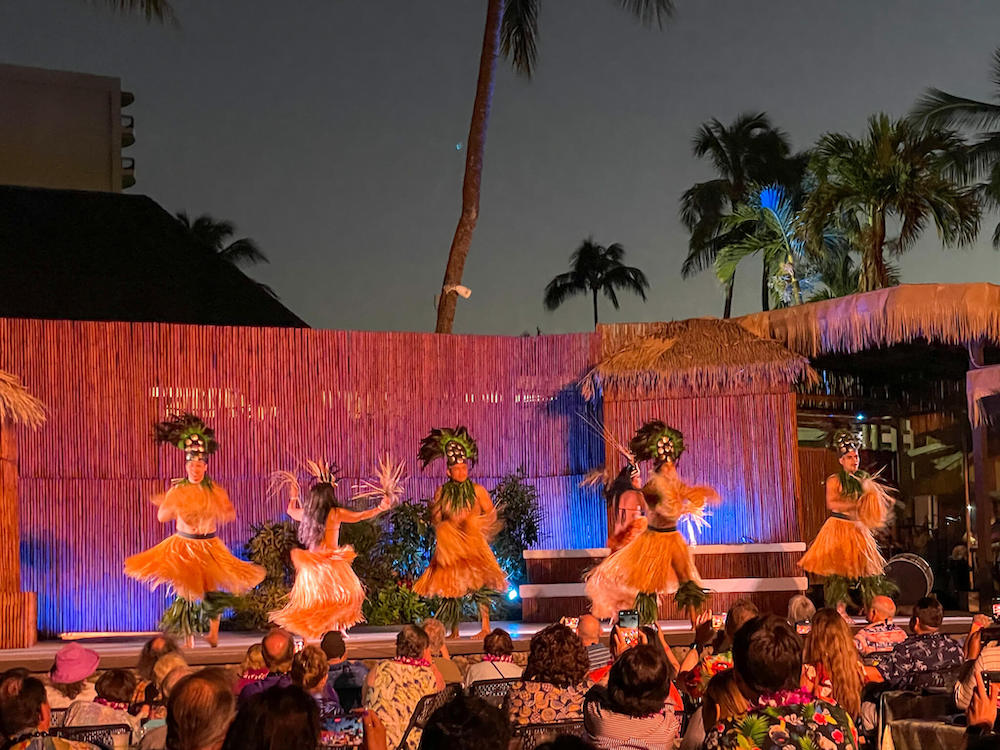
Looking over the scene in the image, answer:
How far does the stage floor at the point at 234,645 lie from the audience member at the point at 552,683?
13.2 ft

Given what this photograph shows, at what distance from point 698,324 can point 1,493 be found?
17.8 feet

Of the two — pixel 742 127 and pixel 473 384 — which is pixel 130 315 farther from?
pixel 742 127

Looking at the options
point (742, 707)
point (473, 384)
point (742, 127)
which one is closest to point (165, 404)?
point (473, 384)

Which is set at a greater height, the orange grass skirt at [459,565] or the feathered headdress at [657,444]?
the feathered headdress at [657,444]

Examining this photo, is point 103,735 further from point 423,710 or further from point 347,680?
point 347,680

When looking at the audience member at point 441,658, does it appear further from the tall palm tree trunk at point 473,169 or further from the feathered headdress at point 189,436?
the tall palm tree trunk at point 473,169

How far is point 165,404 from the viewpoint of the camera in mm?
9906

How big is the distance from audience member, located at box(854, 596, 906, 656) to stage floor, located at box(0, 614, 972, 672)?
3.09 metres

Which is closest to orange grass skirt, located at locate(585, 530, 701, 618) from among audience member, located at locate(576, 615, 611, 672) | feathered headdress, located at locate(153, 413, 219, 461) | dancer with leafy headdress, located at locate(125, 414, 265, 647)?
dancer with leafy headdress, located at locate(125, 414, 265, 647)

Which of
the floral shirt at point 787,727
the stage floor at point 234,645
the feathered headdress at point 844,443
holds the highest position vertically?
the feathered headdress at point 844,443

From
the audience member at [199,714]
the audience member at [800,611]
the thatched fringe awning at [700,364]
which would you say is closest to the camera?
the audience member at [199,714]

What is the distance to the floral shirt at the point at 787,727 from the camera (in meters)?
2.72

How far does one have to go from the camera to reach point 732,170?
25453 millimetres

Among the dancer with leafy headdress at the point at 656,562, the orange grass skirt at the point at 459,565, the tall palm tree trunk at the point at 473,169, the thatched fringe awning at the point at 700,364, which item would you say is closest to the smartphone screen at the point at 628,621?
the dancer with leafy headdress at the point at 656,562
